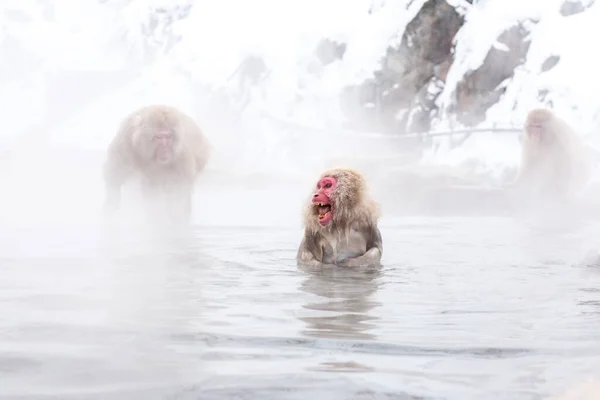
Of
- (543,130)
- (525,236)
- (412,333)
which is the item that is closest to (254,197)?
(543,130)

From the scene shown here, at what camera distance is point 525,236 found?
7.86 m

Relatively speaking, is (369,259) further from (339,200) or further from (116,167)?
(116,167)

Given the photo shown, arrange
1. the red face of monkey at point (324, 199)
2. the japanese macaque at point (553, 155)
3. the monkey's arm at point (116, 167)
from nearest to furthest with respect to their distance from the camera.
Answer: the red face of monkey at point (324, 199), the monkey's arm at point (116, 167), the japanese macaque at point (553, 155)

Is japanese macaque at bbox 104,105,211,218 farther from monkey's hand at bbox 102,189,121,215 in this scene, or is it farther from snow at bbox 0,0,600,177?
snow at bbox 0,0,600,177

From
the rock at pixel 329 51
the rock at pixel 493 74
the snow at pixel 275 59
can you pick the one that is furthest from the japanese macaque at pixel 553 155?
the rock at pixel 329 51

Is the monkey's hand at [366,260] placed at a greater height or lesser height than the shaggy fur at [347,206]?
lesser

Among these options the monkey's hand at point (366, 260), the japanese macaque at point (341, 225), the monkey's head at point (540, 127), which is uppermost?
Answer: the monkey's head at point (540, 127)

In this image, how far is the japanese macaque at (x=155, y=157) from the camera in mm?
8688

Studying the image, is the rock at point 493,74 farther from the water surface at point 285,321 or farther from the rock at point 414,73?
the water surface at point 285,321

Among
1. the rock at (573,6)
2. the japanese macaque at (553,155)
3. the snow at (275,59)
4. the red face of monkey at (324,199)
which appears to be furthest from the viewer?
the rock at (573,6)

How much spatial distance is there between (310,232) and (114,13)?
25836 millimetres

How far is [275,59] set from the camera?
23094 mm

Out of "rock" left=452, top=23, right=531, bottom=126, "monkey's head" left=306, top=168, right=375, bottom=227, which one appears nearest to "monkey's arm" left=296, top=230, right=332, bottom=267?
"monkey's head" left=306, top=168, right=375, bottom=227

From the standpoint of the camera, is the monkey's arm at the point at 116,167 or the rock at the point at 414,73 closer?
the monkey's arm at the point at 116,167
